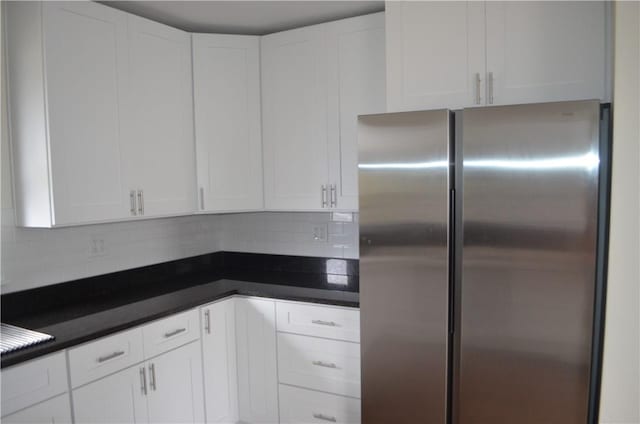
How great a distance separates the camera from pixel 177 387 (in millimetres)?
2322

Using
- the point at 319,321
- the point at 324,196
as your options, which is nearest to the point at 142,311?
the point at 319,321

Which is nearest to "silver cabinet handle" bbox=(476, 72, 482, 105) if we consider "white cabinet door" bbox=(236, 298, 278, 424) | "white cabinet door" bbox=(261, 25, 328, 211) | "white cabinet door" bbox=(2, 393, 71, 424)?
"white cabinet door" bbox=(261, 25, 328, 211)

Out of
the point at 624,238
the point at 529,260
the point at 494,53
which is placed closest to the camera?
the point at 624,238

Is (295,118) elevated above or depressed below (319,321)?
above

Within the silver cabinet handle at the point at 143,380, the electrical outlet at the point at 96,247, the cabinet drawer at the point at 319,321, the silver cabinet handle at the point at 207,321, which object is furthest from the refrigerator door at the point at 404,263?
the electrical outlet at the point at 96,247

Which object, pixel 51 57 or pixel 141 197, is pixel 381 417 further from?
pixel 51 57

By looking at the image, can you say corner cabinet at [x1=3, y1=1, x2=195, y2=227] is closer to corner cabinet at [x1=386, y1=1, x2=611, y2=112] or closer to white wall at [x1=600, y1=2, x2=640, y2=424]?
corner cabinet at [x1=386, y1=1, x2=611, y2=112]

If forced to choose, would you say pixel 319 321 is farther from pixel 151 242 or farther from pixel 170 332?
pixel 151 242

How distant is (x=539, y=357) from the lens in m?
1.72

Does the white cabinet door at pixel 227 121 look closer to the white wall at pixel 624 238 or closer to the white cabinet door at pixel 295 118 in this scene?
the white cabinet door at pixel 295 118

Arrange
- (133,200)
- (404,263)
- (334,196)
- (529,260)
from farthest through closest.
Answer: (334,196), (133,200), (404,263), (529,260)

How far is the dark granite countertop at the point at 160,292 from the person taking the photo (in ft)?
6.62

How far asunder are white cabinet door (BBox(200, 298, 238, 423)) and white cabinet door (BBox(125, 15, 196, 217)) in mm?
599

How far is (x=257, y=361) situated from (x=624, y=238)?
6.04 feet
